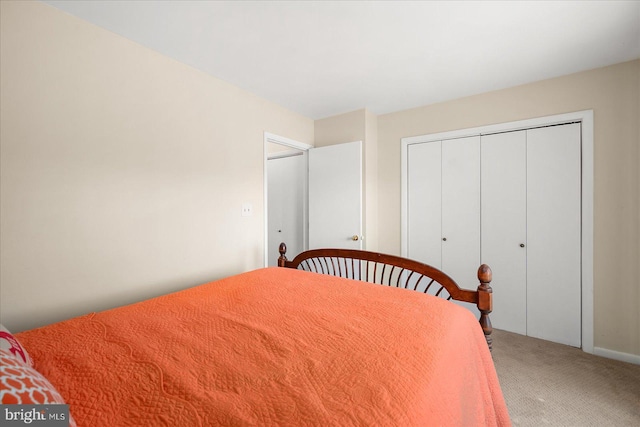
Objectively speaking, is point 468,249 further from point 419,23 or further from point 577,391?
point 419,23

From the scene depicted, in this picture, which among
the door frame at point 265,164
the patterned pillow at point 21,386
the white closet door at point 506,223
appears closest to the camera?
the patterned pillow at point 21,386

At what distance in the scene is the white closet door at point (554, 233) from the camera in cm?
241

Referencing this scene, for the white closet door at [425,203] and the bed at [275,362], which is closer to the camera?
the bed at [275,362]

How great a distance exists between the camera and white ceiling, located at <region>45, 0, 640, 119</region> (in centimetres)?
158

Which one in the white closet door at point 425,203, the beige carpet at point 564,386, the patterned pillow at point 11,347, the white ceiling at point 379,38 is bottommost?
the beige carpet at point 564,386

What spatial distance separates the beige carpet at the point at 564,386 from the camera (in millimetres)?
1633

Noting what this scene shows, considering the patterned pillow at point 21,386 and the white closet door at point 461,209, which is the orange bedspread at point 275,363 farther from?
the white closet door at point 461,209

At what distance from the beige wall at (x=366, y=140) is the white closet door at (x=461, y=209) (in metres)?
0.80

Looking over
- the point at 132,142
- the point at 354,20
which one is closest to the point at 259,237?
the point at 132,142

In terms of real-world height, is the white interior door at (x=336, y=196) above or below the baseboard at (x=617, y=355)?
above

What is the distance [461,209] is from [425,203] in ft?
1.25

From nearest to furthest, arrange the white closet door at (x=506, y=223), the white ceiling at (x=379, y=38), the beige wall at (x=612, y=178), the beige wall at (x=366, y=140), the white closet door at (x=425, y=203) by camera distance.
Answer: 1. the white ceiling at (x=379, y=38)
2. the beige wall at (x=612, y=178)
3. the white closet door at (x=506, y=223)
4. the white closet door at (x=425, y=203)
5. the beige wall at (x=366, y=140)

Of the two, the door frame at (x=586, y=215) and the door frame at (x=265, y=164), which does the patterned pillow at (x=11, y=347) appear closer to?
the door frame at (x=265, y=164)

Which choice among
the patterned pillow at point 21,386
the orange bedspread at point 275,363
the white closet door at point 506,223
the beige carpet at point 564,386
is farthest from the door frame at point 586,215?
the patterned pillow at point 21,386
